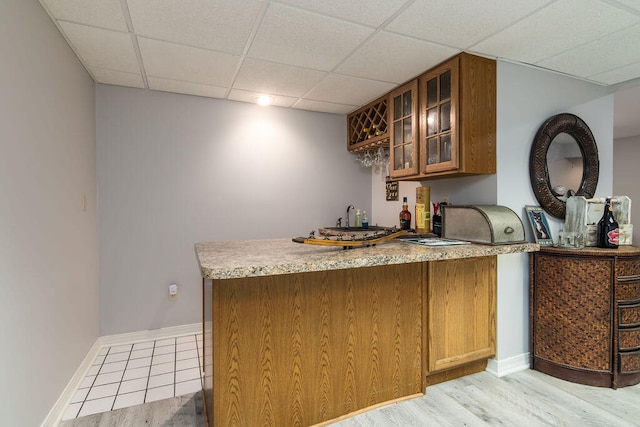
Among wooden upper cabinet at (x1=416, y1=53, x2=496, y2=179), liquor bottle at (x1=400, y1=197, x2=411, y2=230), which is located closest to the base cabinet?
wooden upper cabinet at (x1=416, y1=53, x2=496, y2=179)

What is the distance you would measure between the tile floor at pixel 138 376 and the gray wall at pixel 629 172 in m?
6.90

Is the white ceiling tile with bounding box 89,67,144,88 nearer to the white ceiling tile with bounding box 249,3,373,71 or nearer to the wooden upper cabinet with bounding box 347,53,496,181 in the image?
the white ceiling tile with bounding box 249,3,373,71

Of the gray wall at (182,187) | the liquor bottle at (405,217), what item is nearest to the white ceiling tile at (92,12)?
the gray wall at (182,187)

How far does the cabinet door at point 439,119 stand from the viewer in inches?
94.7

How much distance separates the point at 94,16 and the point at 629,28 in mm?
3260

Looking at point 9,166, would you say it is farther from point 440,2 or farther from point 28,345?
point 440,2

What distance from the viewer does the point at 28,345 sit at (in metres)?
1.65

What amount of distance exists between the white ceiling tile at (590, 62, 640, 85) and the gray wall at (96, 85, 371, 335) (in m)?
2.64

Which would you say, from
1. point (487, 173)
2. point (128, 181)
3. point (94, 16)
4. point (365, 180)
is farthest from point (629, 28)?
point (128, 181)

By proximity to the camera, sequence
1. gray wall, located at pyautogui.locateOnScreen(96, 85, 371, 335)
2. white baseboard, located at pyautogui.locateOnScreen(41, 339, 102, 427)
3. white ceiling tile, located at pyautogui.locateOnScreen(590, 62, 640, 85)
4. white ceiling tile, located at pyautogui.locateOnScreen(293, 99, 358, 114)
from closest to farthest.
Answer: white baseboard, located at pyautogui.locateOnScreen(41, 339, 102, 427) → white ceiling tile, located at pyautogui.locateOnScreen(590, 62, 640, 85) → gray wall, located at pyautogui.locateOnScreen(96, 85, 371, 335) → white ceiling tile, located at pyautogui.locateOnScreen(293, 99, 358, 114)

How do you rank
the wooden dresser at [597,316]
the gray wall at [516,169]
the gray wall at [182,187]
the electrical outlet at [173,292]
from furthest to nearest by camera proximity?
1. the electrical outlet at [173,292]
2. the gray wall at [182,187]
3. the gray wall at [516,169]
4. the wooden dresser at [597,316]

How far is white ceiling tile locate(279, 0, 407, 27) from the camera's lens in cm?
179

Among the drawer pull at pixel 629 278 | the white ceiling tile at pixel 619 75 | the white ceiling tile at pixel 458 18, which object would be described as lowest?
the drawer pull at pixel 629 278

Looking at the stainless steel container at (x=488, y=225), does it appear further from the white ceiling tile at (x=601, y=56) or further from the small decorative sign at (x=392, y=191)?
the small decorative sign at (x=392, y=191)
